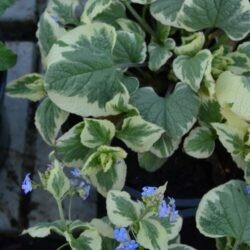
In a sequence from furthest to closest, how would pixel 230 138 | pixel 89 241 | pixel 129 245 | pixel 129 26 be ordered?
pixel 129 26
pixel 230 138
pixel 89 241
pixel 129 245

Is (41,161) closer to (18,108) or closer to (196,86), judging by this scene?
(18,108)

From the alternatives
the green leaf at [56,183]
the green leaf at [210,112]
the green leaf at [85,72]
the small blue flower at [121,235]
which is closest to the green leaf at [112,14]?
the green leaf at [85,72]

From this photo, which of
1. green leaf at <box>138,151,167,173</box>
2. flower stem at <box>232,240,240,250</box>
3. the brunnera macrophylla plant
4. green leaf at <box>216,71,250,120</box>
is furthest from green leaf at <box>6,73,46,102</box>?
flower stem at <box>232,240,240,250</box>

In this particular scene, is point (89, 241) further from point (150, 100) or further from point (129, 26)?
point (129, 26)

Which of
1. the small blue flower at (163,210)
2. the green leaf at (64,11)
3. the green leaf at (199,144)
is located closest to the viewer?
the small blue flower at (163,210)

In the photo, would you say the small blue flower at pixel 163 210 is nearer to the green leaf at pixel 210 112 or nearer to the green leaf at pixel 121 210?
the green leaf at pixel 121 210

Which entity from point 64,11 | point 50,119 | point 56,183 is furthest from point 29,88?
point 56,183

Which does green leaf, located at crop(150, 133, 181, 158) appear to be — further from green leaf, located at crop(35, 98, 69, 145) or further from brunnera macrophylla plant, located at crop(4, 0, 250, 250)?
green leaf, located at crop(35, 98, 69, 145)
